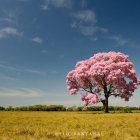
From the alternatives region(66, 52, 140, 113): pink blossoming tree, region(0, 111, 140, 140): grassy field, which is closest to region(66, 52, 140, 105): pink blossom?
region(66, 52, 140, 113): pink blossoming tree

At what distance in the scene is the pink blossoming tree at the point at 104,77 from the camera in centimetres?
2405

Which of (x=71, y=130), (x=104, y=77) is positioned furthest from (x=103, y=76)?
(x=71, y=130)

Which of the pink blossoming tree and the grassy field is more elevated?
the pink blossoming tree

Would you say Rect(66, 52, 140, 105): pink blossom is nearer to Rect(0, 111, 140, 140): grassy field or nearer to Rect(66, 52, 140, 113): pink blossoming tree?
Rect(66, 52, 140, 113): pink blossoming tree

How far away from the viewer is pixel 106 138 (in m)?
4.83

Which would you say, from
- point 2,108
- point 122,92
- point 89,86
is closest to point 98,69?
point 89,86

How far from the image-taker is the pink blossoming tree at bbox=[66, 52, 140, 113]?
24047mm

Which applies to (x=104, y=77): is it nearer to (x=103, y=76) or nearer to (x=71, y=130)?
(x=103, y=76)

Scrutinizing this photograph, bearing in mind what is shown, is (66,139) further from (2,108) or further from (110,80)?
(2,108)

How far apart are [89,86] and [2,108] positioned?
2312 cm

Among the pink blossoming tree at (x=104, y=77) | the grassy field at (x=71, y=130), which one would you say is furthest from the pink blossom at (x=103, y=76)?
the grassy field at (x=71, y=130)

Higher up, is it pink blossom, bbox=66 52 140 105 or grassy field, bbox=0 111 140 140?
pink blossom, bbox=66 52 140 105

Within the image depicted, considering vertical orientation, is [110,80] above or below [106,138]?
above

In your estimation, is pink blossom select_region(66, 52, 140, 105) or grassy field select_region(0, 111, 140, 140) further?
pink blossom select_region(66, 52, 140, 105)
